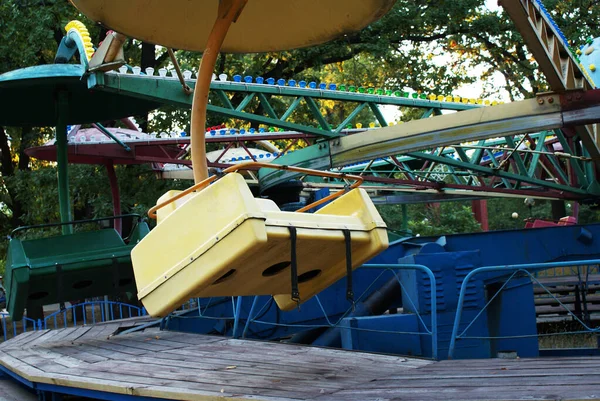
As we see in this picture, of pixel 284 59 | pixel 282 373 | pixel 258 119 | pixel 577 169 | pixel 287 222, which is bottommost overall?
pixel 282 373

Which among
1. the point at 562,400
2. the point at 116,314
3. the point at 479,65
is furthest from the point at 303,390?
the point at 479,65

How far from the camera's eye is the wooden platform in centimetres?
473

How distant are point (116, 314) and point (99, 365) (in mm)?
10819

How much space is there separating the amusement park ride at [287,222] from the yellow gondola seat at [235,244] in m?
0.01

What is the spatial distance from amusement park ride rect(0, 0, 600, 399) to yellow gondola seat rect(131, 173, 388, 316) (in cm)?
1

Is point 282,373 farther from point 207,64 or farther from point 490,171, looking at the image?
point 490,171

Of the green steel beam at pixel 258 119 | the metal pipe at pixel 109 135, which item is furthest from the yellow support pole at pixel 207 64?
the metal pipe at pixel 109 135

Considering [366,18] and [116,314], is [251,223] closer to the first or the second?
[366,18]

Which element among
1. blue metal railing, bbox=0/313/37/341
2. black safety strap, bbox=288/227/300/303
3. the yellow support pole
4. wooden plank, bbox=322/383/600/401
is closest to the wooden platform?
wooden plank, bbox=322/383/600/401

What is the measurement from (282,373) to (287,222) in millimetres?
1555

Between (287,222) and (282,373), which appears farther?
(282,373)

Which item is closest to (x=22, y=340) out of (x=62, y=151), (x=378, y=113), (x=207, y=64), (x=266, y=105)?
(x=62, y=151)

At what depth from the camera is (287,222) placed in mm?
5023

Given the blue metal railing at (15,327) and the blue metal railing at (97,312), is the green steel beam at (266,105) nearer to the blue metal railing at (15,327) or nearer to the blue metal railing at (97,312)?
the blue metal railing at (97,312)
